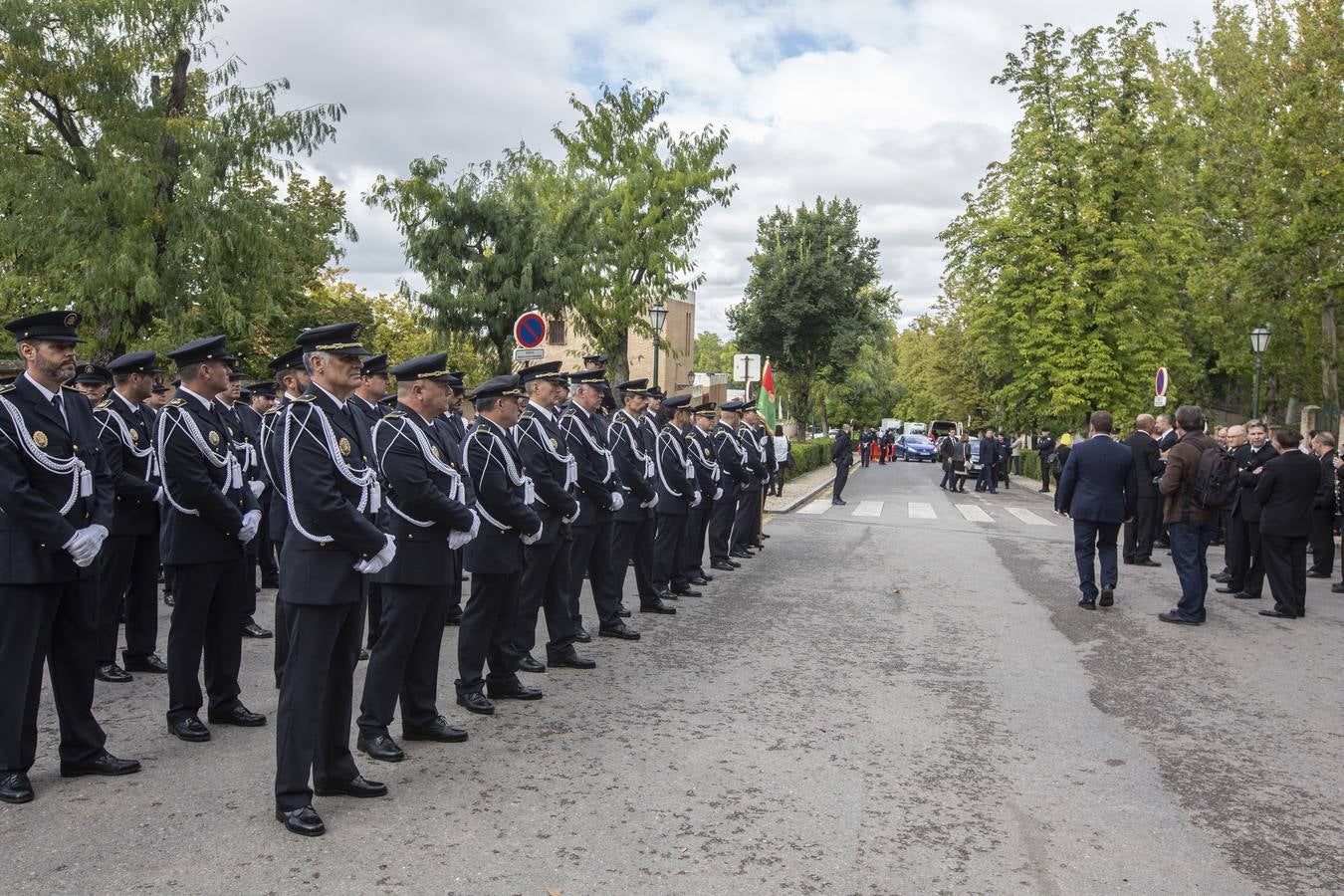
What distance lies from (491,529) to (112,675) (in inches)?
113

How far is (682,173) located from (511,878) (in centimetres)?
2829

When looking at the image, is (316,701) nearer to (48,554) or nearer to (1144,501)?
(48,554)

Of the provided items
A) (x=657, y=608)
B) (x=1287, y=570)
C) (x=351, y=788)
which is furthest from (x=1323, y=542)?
(x=351, y=788)

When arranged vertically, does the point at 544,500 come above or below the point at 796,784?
above

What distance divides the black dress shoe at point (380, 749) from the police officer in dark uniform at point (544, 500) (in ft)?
5.20

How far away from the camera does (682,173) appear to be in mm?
30594

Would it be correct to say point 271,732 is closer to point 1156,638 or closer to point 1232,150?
point 1156,638

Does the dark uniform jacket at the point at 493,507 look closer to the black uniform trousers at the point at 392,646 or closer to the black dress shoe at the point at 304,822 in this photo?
the black uniform trousers at the point at 392,646

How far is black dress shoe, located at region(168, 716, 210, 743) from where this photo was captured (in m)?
5.63

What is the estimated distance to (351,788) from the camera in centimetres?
488

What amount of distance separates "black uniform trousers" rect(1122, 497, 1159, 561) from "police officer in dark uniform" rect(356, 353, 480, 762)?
1183 cm

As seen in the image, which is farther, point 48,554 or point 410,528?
point 410,528

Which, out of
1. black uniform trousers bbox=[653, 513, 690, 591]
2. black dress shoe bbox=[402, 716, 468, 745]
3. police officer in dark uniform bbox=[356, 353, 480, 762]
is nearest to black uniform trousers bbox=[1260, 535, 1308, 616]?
black uniform trousers bbox=[653, 513, 690, 591]

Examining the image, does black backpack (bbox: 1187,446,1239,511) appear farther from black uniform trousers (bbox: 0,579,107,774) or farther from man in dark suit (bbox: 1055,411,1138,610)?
black uniform trousers (bbox: 0,579,107,774)
